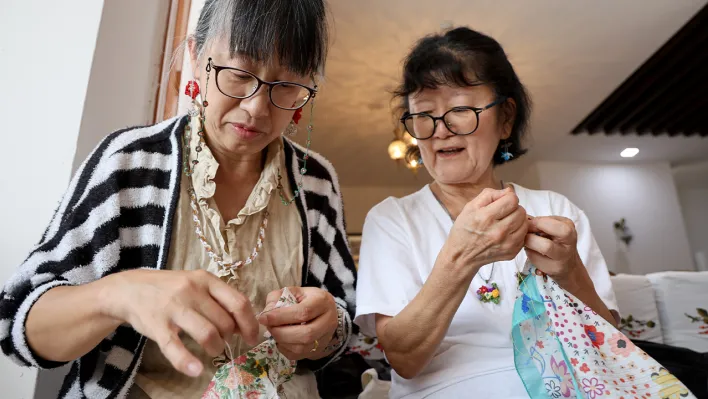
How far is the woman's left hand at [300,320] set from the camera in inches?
29.2

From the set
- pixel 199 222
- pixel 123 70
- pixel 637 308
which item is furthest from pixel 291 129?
pixel 637 308

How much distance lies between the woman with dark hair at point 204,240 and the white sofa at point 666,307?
1.82 m

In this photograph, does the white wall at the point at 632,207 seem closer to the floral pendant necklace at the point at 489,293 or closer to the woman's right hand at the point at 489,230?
Answer: the floral pendant necklace at the point at 489,293

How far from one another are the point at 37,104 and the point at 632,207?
A: 22.9 feet

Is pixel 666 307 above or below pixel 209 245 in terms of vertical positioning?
below

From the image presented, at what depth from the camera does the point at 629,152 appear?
606 centimetres

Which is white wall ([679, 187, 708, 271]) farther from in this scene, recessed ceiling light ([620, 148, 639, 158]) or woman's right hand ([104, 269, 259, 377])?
woman's right hand ([104, 269, 259, 377])

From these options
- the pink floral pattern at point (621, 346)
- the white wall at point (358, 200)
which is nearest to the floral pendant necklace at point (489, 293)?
the pink floral pattern at point (621, 346)

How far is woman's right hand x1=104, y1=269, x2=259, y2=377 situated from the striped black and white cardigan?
7.5 inches

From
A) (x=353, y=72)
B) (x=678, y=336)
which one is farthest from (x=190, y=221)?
(x=353, y=72)

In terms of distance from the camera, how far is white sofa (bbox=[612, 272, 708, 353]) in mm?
2225

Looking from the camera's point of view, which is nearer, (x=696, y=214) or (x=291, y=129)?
(x=291, y=129)

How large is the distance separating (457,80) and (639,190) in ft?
21.0

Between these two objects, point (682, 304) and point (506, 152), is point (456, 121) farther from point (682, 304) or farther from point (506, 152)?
point (682, 304)
